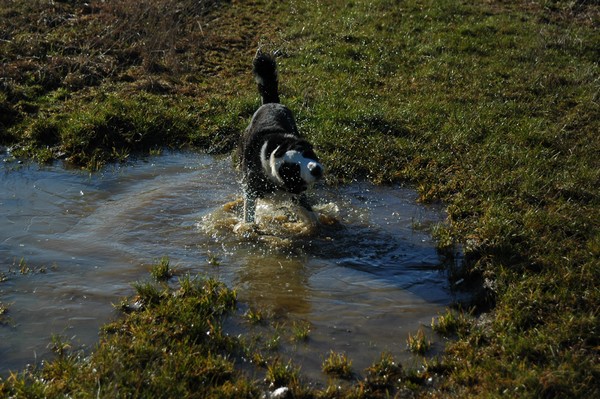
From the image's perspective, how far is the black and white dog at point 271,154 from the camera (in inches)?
241

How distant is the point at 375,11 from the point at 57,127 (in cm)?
681

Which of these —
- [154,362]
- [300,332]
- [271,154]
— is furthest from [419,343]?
[271,154]

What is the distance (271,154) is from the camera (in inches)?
252

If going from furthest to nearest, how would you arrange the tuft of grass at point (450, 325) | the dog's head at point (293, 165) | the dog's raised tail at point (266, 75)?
the dog's raised tail at point (266, 75), the dog's head at point (293, 165), the tuft of grass at point (450, 325)

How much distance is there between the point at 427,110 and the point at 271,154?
150 inches

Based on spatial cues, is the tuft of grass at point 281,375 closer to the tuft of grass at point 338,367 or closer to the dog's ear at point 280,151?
the tuft of grass at point 338,367

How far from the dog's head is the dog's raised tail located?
186cm

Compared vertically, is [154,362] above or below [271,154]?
below

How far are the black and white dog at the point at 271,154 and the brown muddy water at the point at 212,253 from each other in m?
0.39

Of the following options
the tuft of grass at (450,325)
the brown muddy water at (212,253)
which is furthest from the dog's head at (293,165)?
the tuft of grass at (450,325)

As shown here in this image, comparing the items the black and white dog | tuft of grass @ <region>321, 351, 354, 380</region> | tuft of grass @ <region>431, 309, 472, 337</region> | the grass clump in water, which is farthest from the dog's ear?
tuft of grass @ <region>321, 351, 354, 380</region>

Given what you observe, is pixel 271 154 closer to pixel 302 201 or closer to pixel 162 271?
pixel 302 201

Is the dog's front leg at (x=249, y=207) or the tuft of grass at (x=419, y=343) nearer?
the tuft of grass at (x=419, y=343)

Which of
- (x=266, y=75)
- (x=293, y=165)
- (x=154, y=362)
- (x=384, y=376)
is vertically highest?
(x=266, y=75)
